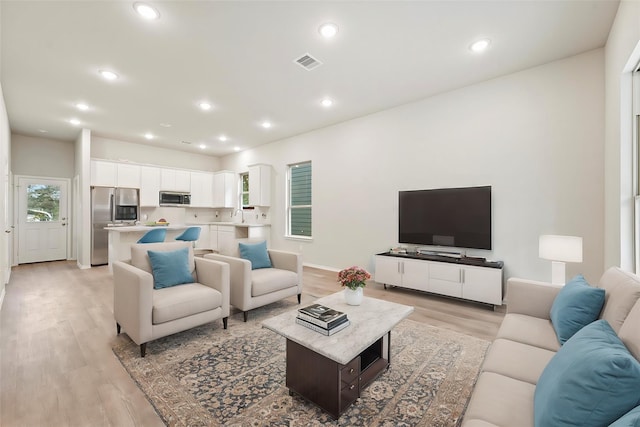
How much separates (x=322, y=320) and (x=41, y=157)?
27.2 ft

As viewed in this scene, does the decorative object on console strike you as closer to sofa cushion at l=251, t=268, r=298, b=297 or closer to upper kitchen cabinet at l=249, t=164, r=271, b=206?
sofa cushion at l=251, t=268, r=298, b=297

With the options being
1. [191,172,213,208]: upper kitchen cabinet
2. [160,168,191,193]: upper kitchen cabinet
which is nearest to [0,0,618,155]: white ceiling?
[160,168,191,193]: upper kitchen cabinet

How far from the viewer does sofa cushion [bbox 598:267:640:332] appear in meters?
1.31

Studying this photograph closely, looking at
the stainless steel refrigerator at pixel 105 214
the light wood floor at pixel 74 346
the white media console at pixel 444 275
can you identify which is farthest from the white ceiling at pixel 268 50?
the light wood floor at pixel 74 346

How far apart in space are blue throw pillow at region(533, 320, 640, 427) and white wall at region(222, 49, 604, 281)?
9.12 ft

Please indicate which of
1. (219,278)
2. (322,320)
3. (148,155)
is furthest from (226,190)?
(322,320)

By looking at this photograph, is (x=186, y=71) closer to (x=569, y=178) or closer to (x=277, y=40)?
(x=277, y=40)

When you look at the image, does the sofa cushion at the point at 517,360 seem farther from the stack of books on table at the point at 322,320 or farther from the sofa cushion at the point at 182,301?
the sofa cushion at the point at 182,301

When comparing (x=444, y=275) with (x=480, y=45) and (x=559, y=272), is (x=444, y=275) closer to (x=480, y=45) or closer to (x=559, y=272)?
(x=559, y=272)

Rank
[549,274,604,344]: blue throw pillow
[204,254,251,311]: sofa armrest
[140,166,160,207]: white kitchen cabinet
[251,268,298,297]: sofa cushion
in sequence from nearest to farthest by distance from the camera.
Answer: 1. [549,274,604,344]: blue throw pillow
2. [204,254,251,311]: sofa armrest
3. [251,268,298,297]: sofa cushion
4. [140,166,160,207]: white kitchen cabinet

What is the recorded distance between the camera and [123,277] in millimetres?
2527

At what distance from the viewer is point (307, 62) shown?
3.26 metres

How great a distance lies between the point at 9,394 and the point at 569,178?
5.24 metres

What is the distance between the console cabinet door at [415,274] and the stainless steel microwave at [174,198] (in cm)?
613
